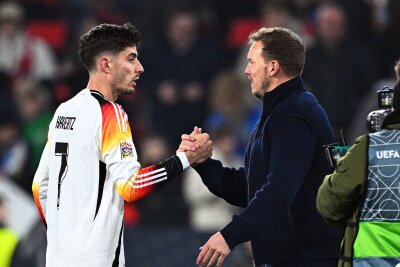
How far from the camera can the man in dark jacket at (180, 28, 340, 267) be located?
5457 millimetres

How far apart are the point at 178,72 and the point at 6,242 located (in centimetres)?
295

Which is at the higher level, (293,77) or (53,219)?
(293,77)

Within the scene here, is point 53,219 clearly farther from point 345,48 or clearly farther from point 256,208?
point 345,48

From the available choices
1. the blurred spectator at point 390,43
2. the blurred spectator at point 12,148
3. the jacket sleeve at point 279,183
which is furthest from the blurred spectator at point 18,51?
the jacket sleeve at point 279,183

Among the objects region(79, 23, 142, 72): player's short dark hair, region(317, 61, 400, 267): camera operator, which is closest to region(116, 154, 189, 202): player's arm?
region(79, 23, 142, 72): player's short dark hair

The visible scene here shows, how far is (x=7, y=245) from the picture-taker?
10.0 metres

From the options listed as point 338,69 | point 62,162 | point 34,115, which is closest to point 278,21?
point 338,69

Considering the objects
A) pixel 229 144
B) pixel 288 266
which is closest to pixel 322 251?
pixel 288 266

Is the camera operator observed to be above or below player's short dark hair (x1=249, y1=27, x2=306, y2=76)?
below

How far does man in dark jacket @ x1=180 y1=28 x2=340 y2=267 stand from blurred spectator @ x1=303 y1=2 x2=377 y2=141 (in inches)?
213

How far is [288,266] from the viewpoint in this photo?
5.59 m

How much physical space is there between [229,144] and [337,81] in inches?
59.8

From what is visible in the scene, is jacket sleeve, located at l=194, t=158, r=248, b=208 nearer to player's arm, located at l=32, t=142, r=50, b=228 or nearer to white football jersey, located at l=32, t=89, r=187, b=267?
white football jersey, located at l=32, t=89, r=187, b=267

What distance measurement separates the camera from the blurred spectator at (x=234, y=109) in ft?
37.3
